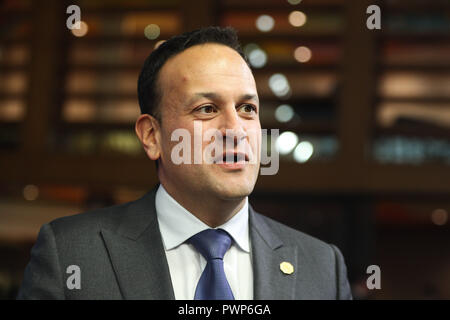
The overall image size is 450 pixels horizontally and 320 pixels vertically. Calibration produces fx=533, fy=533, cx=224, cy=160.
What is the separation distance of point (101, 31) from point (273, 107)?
4.56ft

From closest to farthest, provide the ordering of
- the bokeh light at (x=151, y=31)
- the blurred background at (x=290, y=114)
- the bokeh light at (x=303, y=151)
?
the blurred background at (x=290, y=114), the bokeh light at (x=303, y=151), the bokeh light at (x=151, y=31)

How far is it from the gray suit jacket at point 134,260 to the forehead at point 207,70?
0.32 m

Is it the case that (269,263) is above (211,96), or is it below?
below

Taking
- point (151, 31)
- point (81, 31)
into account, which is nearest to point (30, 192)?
point (81, 31)

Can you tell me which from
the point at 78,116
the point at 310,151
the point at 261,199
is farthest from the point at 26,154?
the point at 310,151

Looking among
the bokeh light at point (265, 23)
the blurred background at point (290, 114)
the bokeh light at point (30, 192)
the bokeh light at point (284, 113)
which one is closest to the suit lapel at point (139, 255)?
the blurred background at point (290, 114)

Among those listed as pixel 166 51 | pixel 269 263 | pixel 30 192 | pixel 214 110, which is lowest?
pixel 30 192

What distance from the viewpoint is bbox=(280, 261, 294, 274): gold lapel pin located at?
123 cm

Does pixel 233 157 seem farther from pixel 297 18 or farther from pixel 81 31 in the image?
pixel 81 31

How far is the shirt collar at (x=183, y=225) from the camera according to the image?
1235mm

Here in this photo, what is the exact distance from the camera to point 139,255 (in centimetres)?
119

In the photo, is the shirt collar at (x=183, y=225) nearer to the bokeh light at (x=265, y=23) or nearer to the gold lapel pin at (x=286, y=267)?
the gold lapel pin at (x=286, y=267)

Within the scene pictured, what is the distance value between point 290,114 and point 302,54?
448mm
